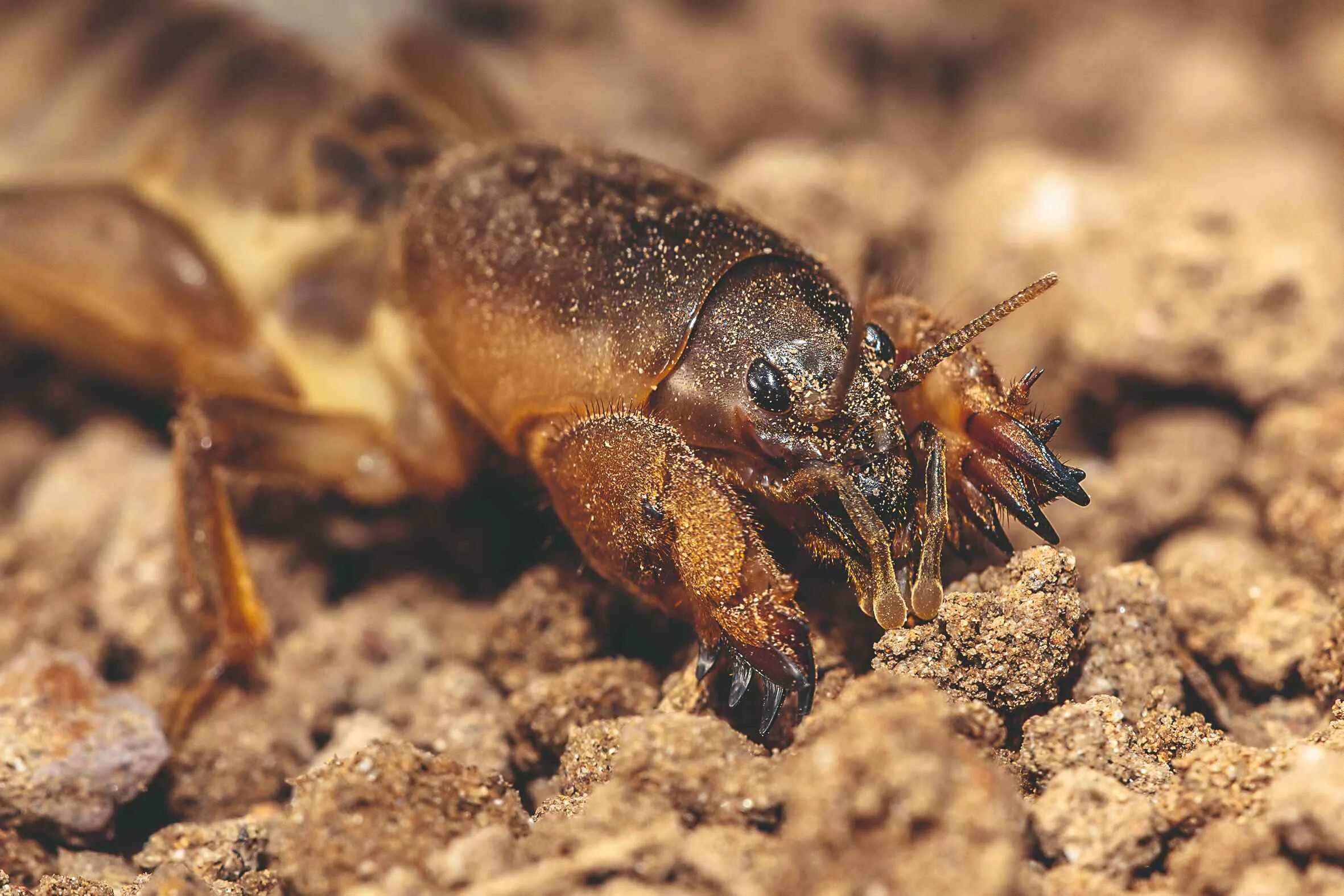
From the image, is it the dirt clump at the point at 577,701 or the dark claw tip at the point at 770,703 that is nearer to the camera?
the dark claw tip at the point at 770,703

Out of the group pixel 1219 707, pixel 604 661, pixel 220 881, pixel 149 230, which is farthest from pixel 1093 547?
pixel 149 230

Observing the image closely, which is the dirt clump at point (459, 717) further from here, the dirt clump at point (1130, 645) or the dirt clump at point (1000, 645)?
the dirt clump at point (1130, 645)

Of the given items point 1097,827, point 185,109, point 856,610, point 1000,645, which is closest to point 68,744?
point 856,610

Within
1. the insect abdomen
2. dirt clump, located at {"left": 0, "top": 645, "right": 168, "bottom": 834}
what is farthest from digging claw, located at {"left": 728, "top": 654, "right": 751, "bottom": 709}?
the insect abdomen

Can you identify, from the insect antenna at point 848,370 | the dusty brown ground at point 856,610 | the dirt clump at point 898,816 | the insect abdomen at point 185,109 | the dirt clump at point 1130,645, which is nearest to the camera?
the dirt clump at point 898,816

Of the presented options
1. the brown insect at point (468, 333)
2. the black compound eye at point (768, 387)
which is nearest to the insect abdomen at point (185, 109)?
the brown insect at point (468, 333)

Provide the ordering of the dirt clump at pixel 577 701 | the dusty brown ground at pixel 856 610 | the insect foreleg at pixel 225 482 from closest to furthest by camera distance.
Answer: the dusty brown ground at pixel 856 610
the dirt clump at pixel 577 701
the insect foreleg at pixel 225 482

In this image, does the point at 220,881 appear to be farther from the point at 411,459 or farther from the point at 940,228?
the point at 940,228
